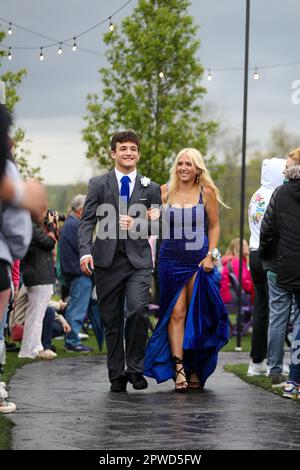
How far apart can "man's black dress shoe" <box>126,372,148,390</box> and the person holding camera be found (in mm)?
3670

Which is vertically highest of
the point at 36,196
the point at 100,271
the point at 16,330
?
the point at 36,196

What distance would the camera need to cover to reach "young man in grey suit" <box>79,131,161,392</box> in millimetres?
9625

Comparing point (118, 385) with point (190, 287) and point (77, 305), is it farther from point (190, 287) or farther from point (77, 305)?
point (77, 305)

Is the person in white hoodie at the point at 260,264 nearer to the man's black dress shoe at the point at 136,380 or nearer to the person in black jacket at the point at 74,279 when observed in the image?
the man's black dress shoe at the point at 136,380

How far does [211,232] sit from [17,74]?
40.0 ft

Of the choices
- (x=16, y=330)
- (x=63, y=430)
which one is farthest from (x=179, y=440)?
(x=16, y=330)

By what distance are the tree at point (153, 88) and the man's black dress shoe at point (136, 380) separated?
17.6 metres

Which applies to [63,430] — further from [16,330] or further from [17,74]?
[17,74]

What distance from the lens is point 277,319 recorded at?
9961 millimetres

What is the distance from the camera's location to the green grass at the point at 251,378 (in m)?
9.68

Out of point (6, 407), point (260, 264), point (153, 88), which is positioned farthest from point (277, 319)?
point (153, 88)

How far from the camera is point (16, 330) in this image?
48.8 ft

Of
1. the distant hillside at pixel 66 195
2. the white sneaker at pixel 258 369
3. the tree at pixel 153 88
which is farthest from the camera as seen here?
the distant hillside at pixel 66 195

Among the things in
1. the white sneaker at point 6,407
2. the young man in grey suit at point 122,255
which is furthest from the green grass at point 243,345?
the white sneaker at point 6,407
